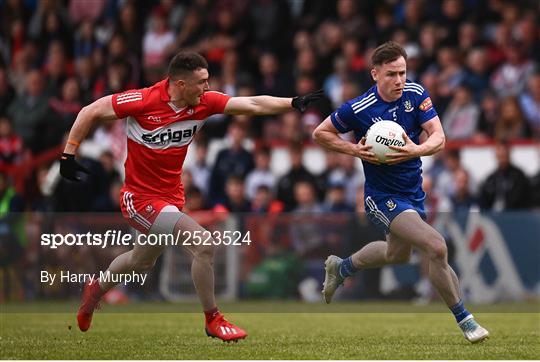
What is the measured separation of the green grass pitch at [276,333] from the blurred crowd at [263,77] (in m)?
2.37

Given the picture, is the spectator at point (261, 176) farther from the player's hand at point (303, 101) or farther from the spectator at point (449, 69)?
the player's hand at point (303, 101)

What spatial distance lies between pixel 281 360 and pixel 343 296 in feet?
28.9

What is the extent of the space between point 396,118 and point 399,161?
508 mm

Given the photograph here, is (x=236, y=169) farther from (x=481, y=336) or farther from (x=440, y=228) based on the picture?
(x=481, y=336)

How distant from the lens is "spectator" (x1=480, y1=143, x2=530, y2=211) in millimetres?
18594

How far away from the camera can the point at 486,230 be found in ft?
61.1

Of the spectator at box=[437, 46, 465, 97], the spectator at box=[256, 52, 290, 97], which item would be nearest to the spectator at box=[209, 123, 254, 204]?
the spectator at box=[256, 52, 290, 97]

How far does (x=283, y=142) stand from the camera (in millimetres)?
21203

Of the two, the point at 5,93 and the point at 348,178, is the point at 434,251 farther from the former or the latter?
the point at 5,93

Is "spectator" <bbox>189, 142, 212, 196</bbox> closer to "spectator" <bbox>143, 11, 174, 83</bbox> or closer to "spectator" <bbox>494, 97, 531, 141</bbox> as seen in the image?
"spectator" <bbox>143, 11, 174, 83</bbox>

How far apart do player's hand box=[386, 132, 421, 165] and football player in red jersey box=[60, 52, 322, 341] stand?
0.84 metres

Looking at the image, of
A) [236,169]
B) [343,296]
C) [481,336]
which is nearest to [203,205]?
[236,169]

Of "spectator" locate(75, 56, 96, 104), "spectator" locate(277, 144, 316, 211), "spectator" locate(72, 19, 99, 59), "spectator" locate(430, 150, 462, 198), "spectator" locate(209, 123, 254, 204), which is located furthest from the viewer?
"spectator" locate(72, 19, 99, 59)

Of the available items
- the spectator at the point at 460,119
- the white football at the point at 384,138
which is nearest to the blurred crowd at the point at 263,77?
the spectator at the point at 460,119
